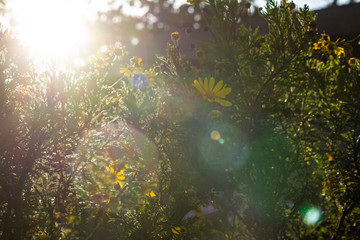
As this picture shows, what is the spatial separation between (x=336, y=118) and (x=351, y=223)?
1.53 ft

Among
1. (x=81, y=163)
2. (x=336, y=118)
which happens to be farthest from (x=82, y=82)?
(x=336, y=118)

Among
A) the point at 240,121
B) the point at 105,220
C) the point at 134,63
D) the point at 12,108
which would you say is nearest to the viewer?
the point at 12,108

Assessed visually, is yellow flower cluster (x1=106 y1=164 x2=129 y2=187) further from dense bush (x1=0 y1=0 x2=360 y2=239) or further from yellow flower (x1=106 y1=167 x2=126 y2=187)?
dense bush (x1=0 y1=0 x2=360 y2=239)

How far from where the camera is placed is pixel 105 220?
5.33ft

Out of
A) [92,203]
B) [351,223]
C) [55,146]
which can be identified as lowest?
[351,223]

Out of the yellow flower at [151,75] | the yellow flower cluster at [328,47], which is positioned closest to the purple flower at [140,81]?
the yellow flower at [151,75]

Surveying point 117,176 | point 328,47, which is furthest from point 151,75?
point 328,47

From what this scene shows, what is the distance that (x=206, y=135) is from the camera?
1.37 meters

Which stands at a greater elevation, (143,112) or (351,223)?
(143,112)

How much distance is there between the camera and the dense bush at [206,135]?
125 centimetres

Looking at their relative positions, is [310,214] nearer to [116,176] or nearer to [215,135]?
[215,135]

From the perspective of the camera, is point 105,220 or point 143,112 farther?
point 105,220

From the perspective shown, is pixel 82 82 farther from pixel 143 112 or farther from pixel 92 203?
pixel 92 203

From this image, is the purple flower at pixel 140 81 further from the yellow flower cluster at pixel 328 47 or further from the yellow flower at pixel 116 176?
the yellow flower cluster at pixel 328 47
